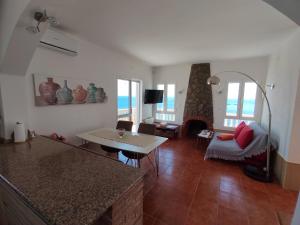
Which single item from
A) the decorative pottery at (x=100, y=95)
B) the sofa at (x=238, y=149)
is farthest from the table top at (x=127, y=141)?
the sofa at (x=238, y=149)

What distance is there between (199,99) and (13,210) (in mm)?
4789

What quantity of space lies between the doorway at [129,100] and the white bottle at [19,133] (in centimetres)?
233

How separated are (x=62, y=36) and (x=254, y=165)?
4.28 metres

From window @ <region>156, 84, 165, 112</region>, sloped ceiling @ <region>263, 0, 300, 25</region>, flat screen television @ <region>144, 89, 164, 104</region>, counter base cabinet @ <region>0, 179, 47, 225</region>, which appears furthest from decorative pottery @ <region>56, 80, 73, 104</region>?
window @ <region>156, 84, 165, 112</region>

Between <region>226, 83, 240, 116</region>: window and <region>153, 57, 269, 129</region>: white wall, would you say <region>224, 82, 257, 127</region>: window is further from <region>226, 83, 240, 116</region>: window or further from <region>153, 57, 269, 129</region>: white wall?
<region>153, 57, 269, 129</region>: white wall

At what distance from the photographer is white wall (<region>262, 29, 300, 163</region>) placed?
7.18 feet

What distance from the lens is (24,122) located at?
199cm

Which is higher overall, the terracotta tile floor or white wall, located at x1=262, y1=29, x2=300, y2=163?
white wall, located at x1=262, y1=29, x2=300, y2=163

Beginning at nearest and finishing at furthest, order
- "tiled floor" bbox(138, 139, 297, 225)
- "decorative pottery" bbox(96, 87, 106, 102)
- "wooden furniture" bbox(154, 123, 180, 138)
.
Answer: "tiled floor" bbox(138, 139, 297, 225), "decorative pottery" bbox(96, 87, 106, 102), "wooden furniture" bbox(154, 123, 180, 138)

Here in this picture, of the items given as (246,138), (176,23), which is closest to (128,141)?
(176,23)

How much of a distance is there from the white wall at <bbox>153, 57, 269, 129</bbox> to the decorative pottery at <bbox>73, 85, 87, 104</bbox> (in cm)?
319

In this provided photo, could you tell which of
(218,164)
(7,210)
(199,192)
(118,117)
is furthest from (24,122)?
(218,164)

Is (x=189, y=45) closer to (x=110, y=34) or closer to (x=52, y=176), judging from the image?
(x=110, y=34)

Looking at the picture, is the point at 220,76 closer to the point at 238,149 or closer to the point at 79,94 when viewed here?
the point at 238,149
